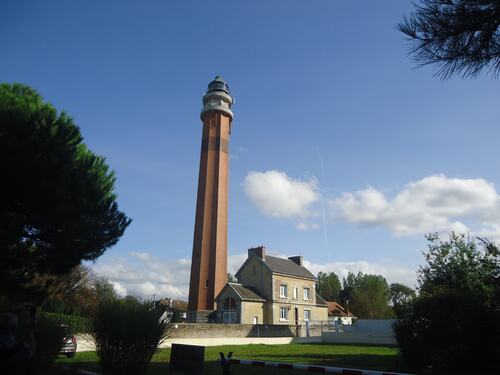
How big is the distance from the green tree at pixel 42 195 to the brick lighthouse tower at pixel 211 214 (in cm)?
2380

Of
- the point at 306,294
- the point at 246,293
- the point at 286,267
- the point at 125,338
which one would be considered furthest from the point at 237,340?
the point at 125,338

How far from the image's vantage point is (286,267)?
46938 mm

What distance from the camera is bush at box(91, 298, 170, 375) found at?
24.3ft

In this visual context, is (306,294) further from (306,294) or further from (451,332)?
(451,332)

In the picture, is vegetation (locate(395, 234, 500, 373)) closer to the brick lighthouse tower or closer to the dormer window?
the brick lighthouse tower

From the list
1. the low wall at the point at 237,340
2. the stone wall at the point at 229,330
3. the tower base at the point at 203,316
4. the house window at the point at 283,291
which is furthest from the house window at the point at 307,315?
the low wall at the point at 237,340

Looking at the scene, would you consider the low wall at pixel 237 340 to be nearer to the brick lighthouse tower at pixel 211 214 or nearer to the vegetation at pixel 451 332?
the brick lighthouse tower at pixel 211 214

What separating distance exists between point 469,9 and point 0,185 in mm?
14352

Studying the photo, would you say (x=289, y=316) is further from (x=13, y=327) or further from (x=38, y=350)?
(x=13, y=327)

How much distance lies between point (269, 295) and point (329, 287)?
129ft

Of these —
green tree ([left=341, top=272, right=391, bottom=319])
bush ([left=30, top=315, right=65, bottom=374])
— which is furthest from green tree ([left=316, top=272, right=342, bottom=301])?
bush ([left=30, top=315, right=65, bottom=374])

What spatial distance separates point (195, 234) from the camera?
42.6 m

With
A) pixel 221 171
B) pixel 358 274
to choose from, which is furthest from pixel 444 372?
pixel 358 274

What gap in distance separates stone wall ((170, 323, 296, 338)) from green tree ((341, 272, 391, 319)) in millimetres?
31773
